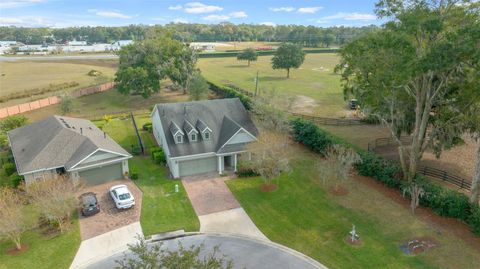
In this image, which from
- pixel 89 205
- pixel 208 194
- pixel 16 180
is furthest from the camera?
pixel 16 180

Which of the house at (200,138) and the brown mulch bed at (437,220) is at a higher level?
the house at (200,138)

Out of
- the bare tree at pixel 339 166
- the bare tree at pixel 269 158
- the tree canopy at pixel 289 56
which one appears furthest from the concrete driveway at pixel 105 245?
the tree canopy at pixel 289 56

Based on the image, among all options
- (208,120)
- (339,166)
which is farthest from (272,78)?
(339,166)

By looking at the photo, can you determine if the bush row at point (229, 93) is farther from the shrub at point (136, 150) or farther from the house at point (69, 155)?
the house at point (69, 155)

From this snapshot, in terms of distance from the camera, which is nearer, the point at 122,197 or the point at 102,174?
the point at 122,197

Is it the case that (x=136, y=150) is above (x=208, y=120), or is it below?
below

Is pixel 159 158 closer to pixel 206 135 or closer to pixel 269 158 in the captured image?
pixel 206 135

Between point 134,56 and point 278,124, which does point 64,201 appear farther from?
point 134,56
